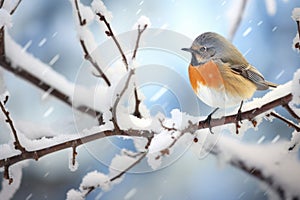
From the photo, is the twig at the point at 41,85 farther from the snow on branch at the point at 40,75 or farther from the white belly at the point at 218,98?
the white belly at the point at 218,98

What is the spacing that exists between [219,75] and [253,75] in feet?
0.35

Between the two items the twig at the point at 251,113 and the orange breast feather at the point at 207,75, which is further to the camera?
the orange breast feather at the point at 207,75

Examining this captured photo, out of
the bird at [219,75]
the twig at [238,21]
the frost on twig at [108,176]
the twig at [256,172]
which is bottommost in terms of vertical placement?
the twig at [256,172]

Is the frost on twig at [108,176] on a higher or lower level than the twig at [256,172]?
higher

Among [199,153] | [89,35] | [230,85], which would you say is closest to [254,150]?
[199,153]

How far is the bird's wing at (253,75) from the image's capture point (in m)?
1.01

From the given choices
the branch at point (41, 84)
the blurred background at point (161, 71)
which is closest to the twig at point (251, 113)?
the blurred background at point (161, 71)

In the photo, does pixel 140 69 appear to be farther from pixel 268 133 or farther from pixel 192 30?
pixel 268 133

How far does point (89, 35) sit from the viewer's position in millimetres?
1104

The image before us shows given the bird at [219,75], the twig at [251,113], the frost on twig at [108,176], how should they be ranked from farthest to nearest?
the frost on twig at [108,176], the bird at [219,75], the twig at [251,113]

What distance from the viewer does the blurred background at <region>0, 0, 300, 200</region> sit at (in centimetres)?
112

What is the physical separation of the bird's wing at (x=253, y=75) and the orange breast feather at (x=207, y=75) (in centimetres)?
4

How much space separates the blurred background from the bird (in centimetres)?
6

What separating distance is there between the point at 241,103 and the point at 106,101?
1.11 feet
